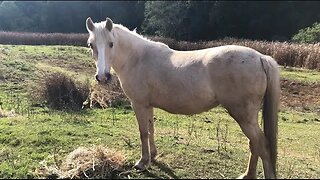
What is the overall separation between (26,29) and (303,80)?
3815 centimetres

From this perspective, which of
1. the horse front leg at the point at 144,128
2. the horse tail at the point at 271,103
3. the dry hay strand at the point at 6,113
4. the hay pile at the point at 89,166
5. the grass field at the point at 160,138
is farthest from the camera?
the dry hay strand at the point at 6,113

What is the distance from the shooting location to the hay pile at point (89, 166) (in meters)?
6.38

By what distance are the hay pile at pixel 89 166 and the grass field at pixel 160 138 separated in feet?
0.60

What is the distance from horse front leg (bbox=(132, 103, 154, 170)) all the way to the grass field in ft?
0.45

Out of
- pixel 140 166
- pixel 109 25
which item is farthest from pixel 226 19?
pixel 109 25

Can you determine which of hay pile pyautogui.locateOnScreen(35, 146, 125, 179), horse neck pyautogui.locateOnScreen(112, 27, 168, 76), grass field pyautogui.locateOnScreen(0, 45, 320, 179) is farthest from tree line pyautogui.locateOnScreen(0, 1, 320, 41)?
hay pile pyautogui.locateOnScreen(35, 146, 125, 179)

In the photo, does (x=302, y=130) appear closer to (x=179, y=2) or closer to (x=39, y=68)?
(x=39, y=68)

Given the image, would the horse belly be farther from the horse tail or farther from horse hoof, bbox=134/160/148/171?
horse hoof, bbox=134/160/148/171

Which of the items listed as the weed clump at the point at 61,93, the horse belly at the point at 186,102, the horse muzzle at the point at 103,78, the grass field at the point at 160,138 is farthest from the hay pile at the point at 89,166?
the weed clump at the point at 61,93

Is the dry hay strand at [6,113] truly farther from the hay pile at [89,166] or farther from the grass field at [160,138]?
the hay pile at [89,166]

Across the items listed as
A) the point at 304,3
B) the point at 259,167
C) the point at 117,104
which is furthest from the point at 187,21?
the point at 259,167

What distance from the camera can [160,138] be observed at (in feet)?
28.8

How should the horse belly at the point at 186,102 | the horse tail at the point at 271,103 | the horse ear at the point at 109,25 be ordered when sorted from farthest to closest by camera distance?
the horse ear at the point at 109,25 < the horse belly at the point at 186,102 < the horse tail at the point at 271,103

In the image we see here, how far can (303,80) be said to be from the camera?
58.5 feet
